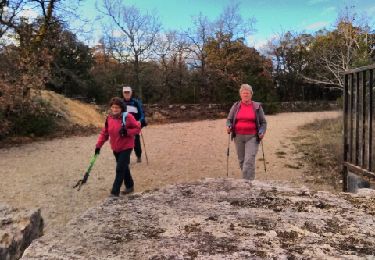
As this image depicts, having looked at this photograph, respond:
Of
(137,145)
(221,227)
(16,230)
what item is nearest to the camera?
(221,227)

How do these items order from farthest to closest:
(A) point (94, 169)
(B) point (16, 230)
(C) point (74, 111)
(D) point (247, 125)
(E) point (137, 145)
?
(C) point (74, 111) → (E) point (137, 145) → (A) point (94, 169) → (D) point (247, 125) → (B) point (16, 230)

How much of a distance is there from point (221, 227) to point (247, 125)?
4.42 metres

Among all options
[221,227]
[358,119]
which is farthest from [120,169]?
[221,227]

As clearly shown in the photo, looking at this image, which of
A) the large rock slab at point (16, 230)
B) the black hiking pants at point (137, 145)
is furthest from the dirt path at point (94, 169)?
the large rock slab at point (16, 230)

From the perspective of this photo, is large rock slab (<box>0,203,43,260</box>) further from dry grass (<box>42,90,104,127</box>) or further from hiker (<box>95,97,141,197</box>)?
dry grass (<box>42,90,104,127</box>)

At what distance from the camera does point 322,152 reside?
1287 centimetres

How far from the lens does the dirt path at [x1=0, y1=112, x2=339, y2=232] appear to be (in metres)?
7.82

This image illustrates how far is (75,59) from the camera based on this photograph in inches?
1078

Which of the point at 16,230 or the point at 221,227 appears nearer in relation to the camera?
the point at 221,227

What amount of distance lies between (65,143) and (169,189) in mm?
12299

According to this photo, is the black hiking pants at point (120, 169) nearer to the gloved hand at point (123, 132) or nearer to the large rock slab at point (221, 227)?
the gloved hand at point (123, 132)

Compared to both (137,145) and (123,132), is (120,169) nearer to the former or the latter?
(123,132)

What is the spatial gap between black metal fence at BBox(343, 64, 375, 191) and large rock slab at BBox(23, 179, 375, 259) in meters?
1.91

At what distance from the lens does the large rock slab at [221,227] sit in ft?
7.93
